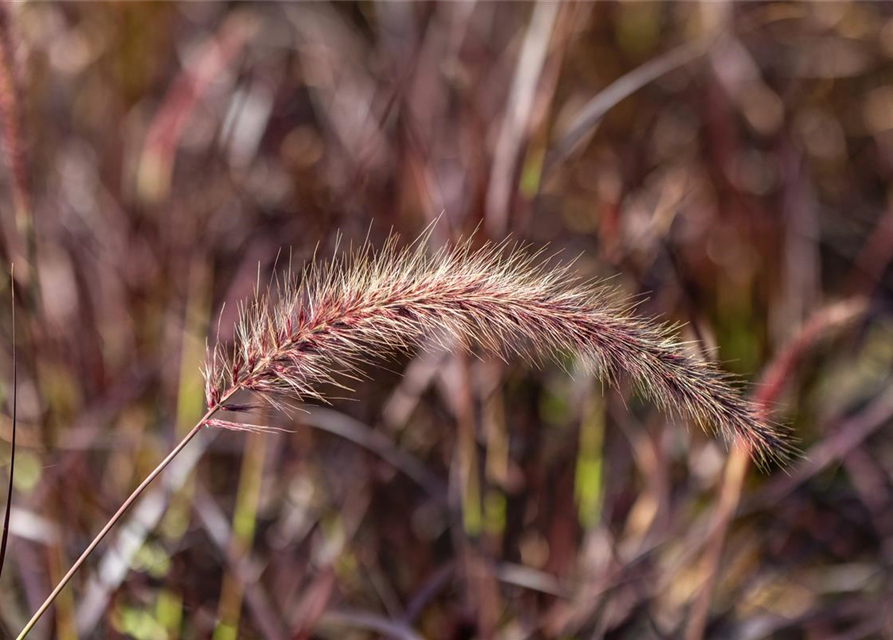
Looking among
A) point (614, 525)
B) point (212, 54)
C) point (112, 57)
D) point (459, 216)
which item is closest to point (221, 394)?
point (459, 216)

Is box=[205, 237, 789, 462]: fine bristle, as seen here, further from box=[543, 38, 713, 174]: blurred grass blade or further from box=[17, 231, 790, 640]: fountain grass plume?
box=[543, 38, 713, 174]: blurred grass blade

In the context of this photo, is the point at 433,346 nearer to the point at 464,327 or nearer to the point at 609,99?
the point at 464,327

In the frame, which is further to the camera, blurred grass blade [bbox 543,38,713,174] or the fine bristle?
blurred grass blade [bbox 543,38,713,174]

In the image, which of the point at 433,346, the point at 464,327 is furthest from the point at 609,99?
the point at 464,327

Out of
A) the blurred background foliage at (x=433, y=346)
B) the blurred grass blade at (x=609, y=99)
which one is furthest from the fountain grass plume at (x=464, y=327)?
the blurred grass blade at (x=609, y=99)

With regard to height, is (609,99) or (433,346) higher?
(609,99)

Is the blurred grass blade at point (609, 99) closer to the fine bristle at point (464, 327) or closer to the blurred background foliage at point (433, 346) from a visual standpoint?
the blurred background foliage at point (433, 346)

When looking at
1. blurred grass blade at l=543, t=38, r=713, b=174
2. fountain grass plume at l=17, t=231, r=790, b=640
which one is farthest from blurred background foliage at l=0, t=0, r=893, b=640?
fountain grass plume at l=17, t=231, r=790, b=640

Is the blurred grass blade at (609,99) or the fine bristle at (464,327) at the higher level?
the blurred grass blade at (609,99)
